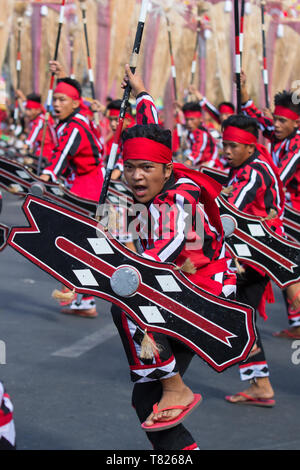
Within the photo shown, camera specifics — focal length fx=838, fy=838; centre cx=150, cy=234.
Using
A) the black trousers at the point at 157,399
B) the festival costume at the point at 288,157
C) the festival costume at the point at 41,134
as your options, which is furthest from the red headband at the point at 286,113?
the festival costume at the point at 41,134

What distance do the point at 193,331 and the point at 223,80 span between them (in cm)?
1744

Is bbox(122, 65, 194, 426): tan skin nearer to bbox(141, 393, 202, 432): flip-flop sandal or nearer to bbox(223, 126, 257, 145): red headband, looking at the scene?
bbox(141, 393, 202, 432): flip-flop sandal

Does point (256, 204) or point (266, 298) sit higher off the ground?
point (256, 204)

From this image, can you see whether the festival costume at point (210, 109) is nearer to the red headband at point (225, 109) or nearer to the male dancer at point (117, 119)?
the male dancer at point (117, 119)

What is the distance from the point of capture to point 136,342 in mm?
3182

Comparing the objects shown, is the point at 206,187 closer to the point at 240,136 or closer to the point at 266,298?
the point at 240,136

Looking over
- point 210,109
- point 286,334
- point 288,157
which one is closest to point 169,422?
point 286,334

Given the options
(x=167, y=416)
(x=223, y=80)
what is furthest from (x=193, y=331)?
(x=223, y=80)

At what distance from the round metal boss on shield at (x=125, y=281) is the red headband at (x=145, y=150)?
0.48 m

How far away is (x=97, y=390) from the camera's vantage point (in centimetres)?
495

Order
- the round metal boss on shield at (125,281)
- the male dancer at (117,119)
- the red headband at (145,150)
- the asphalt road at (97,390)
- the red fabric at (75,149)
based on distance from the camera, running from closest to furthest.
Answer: the round metal boss on shield at (125,281) → the red headband at (145,150) → the asphalt road at (97,390) → the red fabric at (75,149) → the male dancer at (117,119)

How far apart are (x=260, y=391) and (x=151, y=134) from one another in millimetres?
2165

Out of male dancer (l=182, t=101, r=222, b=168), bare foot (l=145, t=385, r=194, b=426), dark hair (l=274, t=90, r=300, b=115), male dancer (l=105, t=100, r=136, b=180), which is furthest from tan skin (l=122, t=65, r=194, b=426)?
male dancer (l=182, t=101, r=222, b=168)

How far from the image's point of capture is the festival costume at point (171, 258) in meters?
3.13
